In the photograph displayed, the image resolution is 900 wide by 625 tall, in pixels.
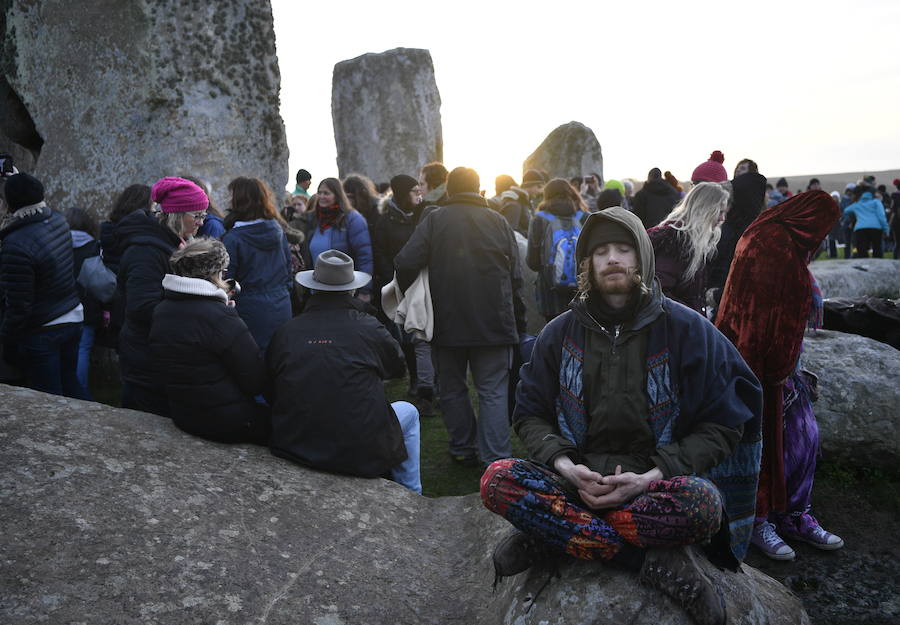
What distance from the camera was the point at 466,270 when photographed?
5.08 m

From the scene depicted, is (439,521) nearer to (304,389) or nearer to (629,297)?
(304,389)

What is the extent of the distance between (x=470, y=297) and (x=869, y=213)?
13.5 metres

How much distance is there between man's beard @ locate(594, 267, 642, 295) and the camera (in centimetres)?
283

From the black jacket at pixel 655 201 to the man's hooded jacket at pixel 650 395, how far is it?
5384 millimetres

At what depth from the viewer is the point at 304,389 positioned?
158 inches

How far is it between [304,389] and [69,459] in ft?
3.73

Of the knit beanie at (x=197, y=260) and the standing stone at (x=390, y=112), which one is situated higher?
the standing stone at (x=390, y=112)

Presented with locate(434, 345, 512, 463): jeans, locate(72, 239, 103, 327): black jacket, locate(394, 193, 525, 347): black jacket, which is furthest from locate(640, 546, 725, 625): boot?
locate(72, 239, 103, 327): black jacket

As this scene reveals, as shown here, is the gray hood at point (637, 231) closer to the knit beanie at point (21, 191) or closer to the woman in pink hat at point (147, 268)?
the woman in pink hat at point (147, 268)

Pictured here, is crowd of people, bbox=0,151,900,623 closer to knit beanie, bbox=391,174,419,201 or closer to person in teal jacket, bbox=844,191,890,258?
knit beanie, bbox=391,174,419,201

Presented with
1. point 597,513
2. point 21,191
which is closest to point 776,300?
point 597,513

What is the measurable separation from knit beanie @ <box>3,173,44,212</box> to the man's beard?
3.88m

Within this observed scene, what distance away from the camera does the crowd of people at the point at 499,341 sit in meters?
2.78

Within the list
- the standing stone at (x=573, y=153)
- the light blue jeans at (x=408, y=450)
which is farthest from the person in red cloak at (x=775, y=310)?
the standing stone at (x=573, y=153)
